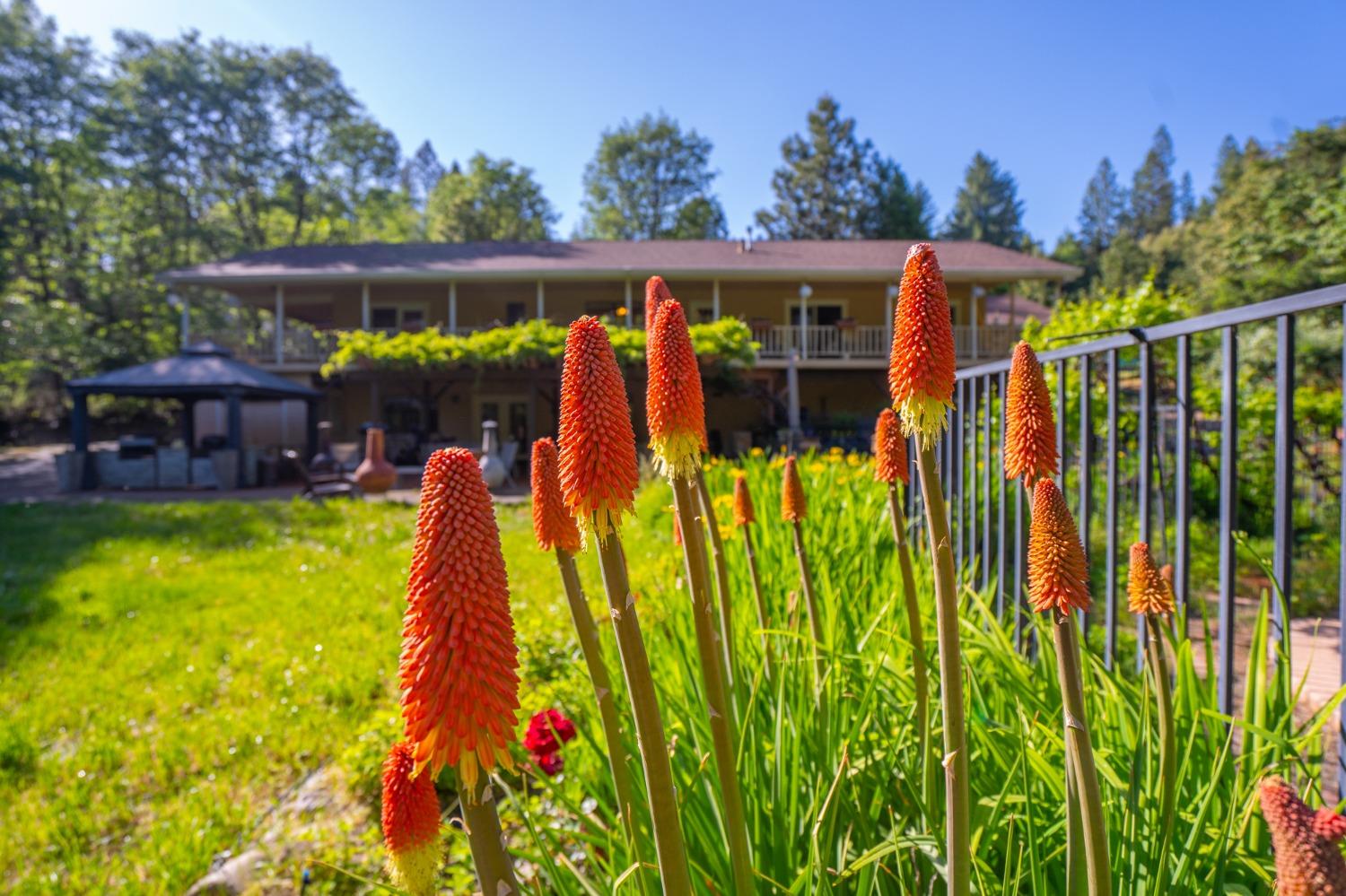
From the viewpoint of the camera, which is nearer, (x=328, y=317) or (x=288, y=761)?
(x=288, y=761)

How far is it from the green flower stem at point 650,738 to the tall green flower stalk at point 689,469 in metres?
0.12

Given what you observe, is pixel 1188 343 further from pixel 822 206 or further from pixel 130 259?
pixel 822 206

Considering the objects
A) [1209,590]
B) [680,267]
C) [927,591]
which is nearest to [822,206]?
[680,267]

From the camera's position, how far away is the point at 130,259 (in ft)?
102

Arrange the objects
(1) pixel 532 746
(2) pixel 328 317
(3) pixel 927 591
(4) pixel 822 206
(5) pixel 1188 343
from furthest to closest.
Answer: (4) pixel 822 206, (2) pixel 328 317, (3) pixel 927 591, (1) pixel 532 746, (5) pixel 1188 343

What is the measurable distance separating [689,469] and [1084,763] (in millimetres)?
520

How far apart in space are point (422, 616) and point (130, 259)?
128ft

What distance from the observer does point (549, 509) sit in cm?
89

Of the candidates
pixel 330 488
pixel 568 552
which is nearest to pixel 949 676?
pixel 568 552

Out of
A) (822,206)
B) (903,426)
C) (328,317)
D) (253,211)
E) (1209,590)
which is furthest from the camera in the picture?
(822,206)

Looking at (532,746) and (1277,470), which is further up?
(1277,470)

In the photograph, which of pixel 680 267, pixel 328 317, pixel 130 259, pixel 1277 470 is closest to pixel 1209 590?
pixel 1277 470

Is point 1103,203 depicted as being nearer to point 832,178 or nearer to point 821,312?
point 832,178

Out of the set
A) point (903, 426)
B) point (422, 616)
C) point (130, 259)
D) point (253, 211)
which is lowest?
point (422, 616)
